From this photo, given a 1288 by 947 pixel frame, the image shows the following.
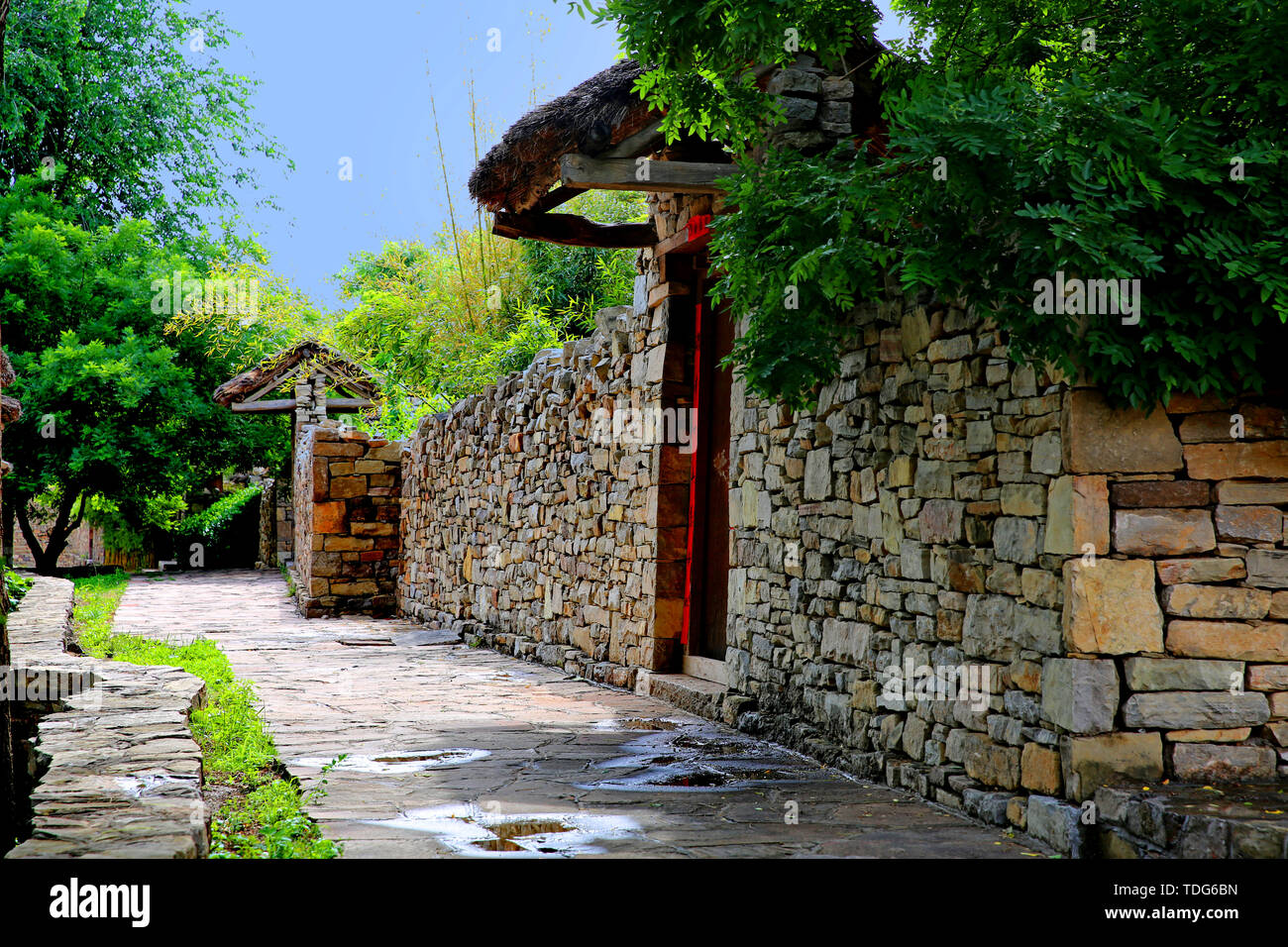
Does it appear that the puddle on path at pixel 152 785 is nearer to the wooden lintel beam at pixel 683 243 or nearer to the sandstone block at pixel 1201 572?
the sandstone block at pixel 1201 572

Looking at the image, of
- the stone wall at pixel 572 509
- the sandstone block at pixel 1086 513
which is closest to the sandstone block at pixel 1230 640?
the sandstone block at pixel 1086 513

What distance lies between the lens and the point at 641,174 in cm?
625

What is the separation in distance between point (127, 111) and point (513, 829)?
23560 millimetres

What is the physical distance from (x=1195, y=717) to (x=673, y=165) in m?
4.01

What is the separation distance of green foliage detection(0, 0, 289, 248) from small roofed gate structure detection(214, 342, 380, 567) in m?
6.34

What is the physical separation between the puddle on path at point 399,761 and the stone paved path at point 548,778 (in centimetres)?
1

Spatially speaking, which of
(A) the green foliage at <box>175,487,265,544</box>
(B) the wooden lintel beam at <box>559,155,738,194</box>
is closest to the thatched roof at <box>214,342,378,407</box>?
(A) the green foliage at <box>175,487,265,544</box>

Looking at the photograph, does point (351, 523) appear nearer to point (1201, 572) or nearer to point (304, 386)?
point (304, 386)

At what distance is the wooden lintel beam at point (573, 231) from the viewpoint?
25.0 ft

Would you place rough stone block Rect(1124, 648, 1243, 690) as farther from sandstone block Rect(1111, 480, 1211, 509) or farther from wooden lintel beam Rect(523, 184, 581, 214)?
wooden lintel beam Rect(523, 184, 581, 214)

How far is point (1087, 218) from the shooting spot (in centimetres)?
324

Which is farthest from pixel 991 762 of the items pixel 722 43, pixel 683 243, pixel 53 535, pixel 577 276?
pixel 53 535

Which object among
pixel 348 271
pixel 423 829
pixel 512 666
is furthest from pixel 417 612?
pixel 348 271

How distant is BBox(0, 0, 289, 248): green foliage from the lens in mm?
21594
